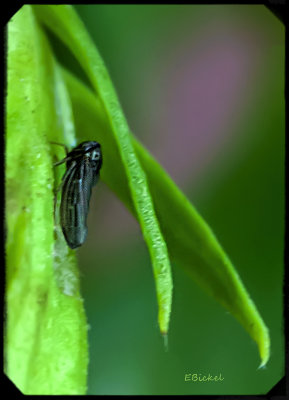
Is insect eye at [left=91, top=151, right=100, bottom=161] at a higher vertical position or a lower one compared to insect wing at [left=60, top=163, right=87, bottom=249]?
higher

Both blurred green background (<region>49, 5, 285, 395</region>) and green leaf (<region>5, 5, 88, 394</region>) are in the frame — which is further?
blurred green background (<region>49, 5, 285, 395</region>)

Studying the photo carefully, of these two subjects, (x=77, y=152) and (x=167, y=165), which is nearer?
(x=77, y=152)

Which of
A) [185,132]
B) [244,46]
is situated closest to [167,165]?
[185,132]

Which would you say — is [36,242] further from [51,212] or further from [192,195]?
[192,195]

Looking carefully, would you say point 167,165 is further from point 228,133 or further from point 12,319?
point 12,319
